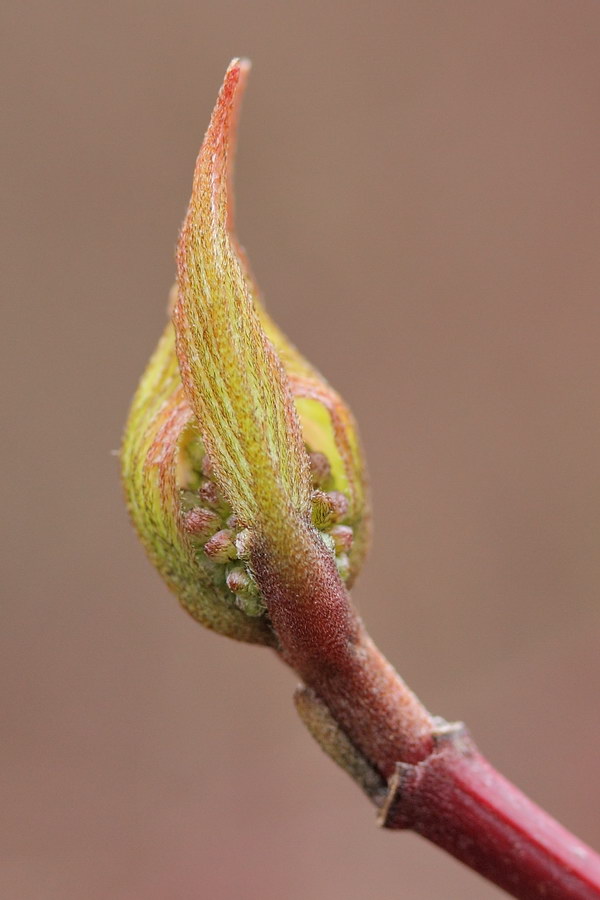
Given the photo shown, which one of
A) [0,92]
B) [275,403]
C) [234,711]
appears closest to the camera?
[275,403]

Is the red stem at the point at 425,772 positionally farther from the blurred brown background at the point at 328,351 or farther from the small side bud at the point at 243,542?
the blurred brown background at the point at 328,351

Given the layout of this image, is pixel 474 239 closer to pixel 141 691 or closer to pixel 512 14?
pixel 512 14

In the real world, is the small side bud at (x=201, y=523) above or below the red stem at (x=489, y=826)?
above

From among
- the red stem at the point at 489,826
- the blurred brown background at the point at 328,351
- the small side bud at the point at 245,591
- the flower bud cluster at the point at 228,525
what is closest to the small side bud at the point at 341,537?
the flower bud cluster at the point at 228,525

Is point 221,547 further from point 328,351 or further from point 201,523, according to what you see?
point 328,351

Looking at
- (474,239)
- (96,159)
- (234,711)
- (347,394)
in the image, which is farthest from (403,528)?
(96,159)

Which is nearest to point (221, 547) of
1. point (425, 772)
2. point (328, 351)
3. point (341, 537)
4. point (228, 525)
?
point (228, 525)

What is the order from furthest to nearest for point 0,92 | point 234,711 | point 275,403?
point 0,92
point 234,711
point 275,403

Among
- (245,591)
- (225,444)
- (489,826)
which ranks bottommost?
(489,826)
